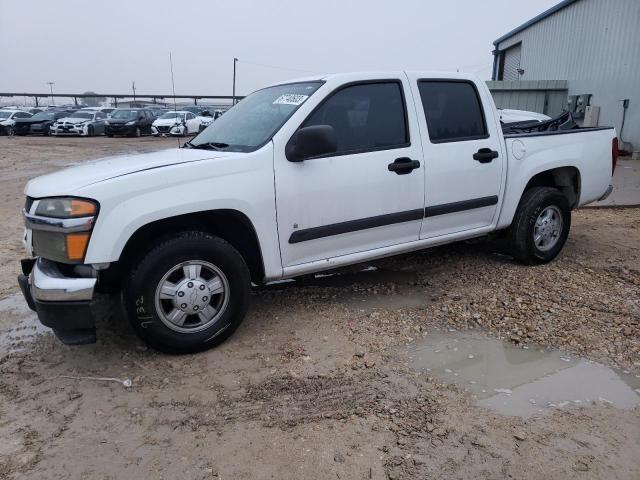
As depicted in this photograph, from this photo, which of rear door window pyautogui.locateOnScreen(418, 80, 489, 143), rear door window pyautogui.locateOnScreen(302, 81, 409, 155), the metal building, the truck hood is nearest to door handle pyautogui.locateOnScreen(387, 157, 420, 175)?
rear door window pyautogui.locateOnScreen(302, 81, 409, 155)

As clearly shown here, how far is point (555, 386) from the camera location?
124 inches

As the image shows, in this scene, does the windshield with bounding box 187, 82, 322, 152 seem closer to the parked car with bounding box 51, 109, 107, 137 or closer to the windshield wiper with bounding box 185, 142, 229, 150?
the windshield wiper with bounding box 185, 142, 229, 150

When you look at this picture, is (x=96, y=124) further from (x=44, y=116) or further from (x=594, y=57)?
(x=594, y=57)

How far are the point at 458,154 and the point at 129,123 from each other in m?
26.2

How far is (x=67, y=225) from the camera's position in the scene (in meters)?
3.04

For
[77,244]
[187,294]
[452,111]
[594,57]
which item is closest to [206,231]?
[187,294]

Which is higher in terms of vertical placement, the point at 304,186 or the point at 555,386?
the point at 304,186

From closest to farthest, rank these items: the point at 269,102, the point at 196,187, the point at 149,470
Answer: the point at 149,470 < the point at 196,187 < the point at 269,102

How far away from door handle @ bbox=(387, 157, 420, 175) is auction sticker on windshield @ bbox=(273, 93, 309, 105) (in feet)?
2.71

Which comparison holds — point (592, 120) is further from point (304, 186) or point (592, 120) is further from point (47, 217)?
point (47, 217)

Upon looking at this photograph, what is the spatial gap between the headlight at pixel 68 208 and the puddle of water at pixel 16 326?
1.22 metres

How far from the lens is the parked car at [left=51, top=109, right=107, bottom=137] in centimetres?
2789

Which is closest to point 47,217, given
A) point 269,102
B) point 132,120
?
point 269,102

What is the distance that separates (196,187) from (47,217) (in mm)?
894
